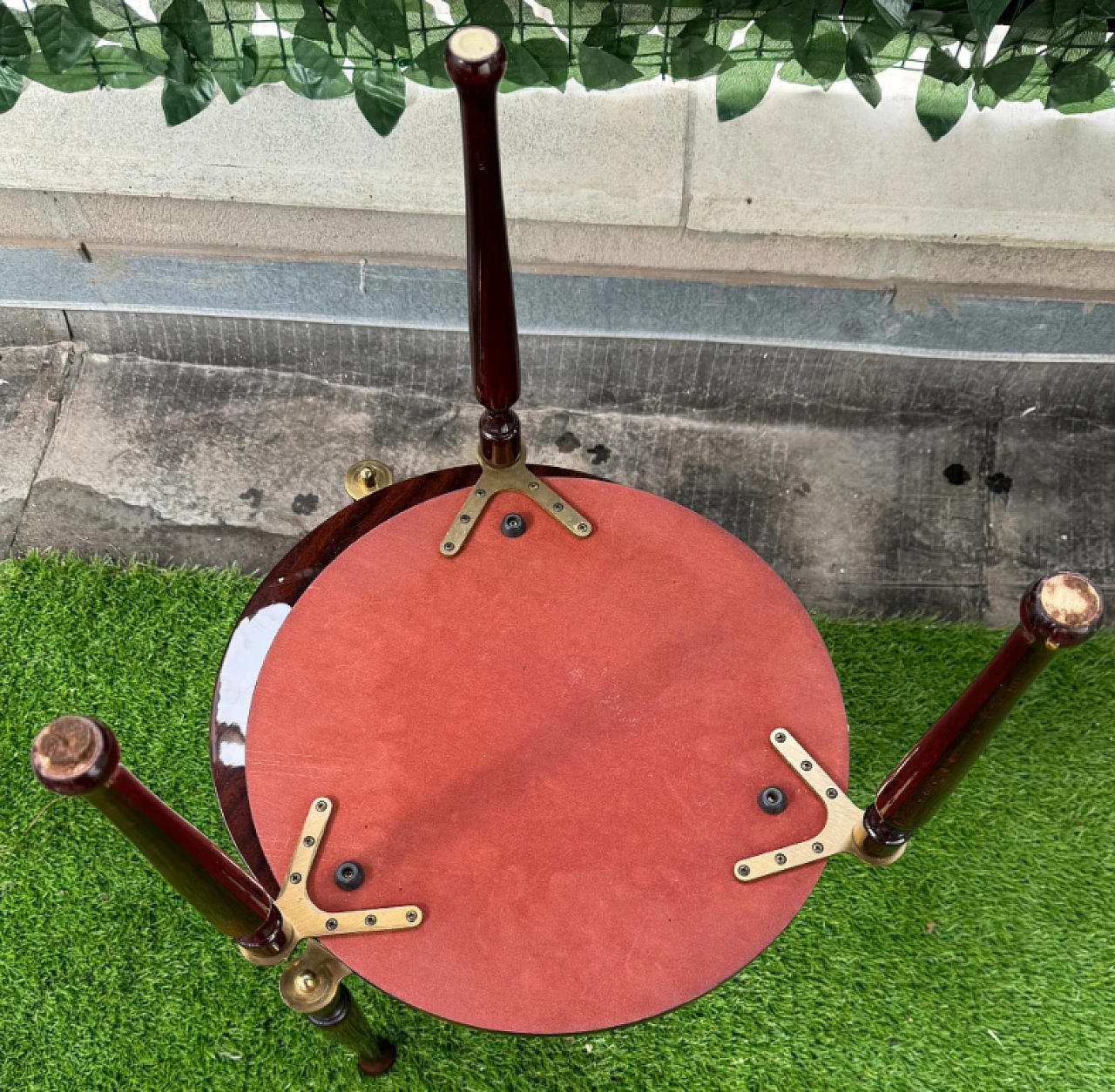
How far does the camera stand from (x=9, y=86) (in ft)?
5.82

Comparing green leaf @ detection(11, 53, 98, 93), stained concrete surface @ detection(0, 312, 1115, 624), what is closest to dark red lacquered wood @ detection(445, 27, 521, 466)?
stained concrete surface @ detection(0, 312, 1115, 624)

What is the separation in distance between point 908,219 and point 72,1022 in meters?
1.90

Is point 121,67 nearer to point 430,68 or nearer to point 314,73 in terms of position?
point 314,73

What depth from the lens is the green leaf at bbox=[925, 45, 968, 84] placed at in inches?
67.6

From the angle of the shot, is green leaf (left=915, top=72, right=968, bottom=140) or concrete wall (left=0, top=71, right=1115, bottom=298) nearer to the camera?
green leaf (left=915, top=72, right=968, bottom=140)

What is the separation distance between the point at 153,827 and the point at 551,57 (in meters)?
1.35

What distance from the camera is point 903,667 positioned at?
2.05 meters

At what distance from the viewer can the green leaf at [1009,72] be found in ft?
5.59

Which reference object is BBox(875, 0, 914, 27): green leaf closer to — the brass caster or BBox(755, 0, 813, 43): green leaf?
BBox(755, 0, 813, 43): green leaf

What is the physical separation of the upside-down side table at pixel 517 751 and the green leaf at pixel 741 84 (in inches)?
28.2

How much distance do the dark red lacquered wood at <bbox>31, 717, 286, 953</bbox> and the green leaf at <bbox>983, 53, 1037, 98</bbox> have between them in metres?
1.55

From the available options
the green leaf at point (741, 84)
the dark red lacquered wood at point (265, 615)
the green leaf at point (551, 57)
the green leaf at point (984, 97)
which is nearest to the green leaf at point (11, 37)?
the green leaf at point (551, 57)

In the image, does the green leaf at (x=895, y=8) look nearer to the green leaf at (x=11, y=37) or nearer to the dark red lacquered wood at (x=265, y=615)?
the dark red lacquered wood at (x=265, y=615)

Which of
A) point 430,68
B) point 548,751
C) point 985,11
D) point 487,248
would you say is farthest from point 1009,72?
point 548,751
